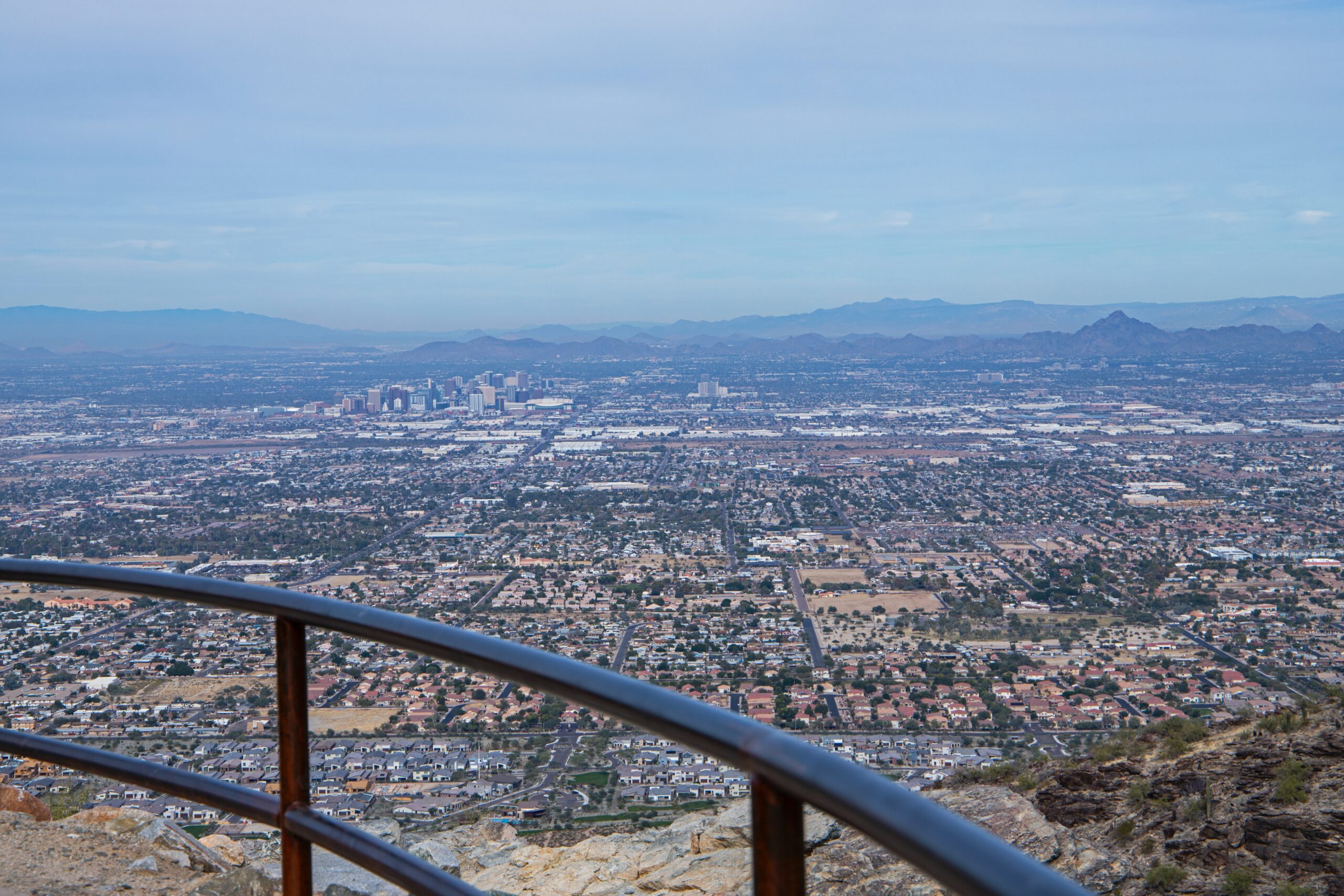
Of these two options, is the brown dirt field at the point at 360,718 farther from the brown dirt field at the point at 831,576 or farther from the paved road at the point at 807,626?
the brown dirt field at the point at 831,576

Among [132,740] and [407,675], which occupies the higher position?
[132,740]

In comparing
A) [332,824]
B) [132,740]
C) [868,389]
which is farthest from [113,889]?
[868,389]

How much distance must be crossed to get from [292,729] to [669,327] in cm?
16027

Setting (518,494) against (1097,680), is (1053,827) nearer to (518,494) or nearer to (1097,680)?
(1097,680)

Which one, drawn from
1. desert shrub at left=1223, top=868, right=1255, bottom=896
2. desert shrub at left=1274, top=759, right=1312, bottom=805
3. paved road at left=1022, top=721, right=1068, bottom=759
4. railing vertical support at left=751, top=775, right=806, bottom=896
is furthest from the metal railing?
paved road at left=1022, top=721, right=1068, bottom=759

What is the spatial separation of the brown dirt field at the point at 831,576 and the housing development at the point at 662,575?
0.43 ft

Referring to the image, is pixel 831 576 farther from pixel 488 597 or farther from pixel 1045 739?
pixel 1045 739

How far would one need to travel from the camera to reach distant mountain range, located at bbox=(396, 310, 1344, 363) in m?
95.3

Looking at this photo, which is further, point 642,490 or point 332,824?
point 642,490

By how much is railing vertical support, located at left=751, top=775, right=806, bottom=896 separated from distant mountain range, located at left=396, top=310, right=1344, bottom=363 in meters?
101

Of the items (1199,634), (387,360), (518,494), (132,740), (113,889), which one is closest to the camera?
(113,889)

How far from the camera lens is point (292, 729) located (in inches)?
50.6

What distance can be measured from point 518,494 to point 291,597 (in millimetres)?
33477

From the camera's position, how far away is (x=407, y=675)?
6.15m
